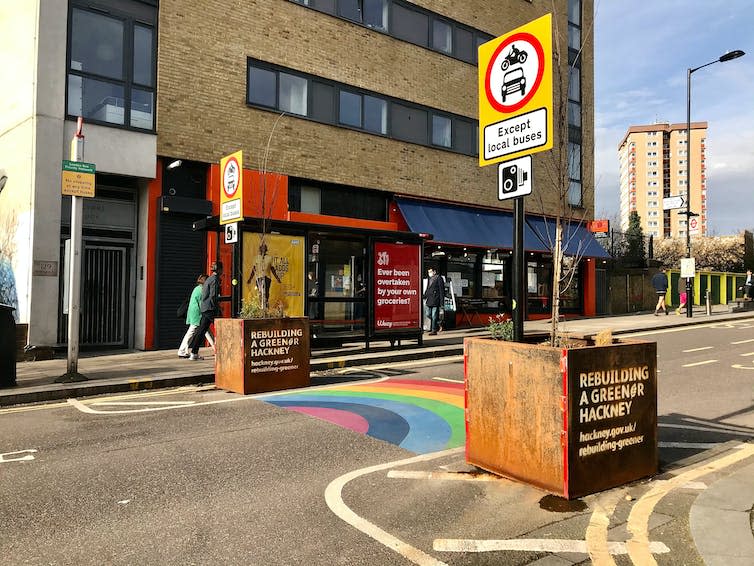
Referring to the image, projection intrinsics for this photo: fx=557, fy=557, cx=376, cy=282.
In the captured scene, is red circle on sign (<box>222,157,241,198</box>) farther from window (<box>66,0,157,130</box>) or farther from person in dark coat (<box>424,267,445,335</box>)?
person in dark coat (<box>424,267,445,335</box>)

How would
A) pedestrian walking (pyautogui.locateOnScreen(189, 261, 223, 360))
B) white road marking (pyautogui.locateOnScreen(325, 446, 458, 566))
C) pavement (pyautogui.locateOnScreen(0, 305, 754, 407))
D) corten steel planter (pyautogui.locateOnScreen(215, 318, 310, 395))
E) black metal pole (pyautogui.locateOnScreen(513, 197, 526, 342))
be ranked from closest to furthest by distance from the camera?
white road marking (pyautogui.locateOnScreen(325, 446, 458, 566))
black metal pole (pyautogui.locateOnScreen(513, 197, 526, 342))
pavement (pyautogui.locateOnScreen(0, 305, 754, 407))
corten steel planter (pyautogui.locateOnScreen(215, 318, 310, 395))
pedestrian walking (pyautogui.locateOnScreen(189, 261, 223, 360))

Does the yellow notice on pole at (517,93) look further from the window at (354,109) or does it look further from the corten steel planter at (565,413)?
the window at (354,109)

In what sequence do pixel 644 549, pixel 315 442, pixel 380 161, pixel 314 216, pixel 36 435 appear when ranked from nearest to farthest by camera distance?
pixel 644 549 → pixel 315 442 → pixel 36 435 → pixel 314 216 → pixel 380 161

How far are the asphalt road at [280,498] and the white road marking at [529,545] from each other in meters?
0.01

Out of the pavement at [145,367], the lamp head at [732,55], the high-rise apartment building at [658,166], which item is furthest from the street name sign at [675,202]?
the high-rise apartment building at [658,166]

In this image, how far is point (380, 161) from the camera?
17.6 m

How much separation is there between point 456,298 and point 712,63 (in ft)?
47.1

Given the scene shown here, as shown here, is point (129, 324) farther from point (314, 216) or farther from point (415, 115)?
point (415, 115)

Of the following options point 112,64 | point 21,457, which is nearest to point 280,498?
point 21,457

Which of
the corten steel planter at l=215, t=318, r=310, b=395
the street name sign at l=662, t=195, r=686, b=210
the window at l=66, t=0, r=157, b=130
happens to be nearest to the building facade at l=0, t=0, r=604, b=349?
the window at l=66, t=0, r=157, b=130

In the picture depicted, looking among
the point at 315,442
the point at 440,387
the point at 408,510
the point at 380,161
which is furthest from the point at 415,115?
the point at 408,510

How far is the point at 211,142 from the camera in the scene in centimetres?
1394

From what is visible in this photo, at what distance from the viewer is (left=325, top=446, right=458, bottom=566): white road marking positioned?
10.1 feet

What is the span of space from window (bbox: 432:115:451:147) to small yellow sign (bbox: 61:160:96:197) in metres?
→ 13.0
